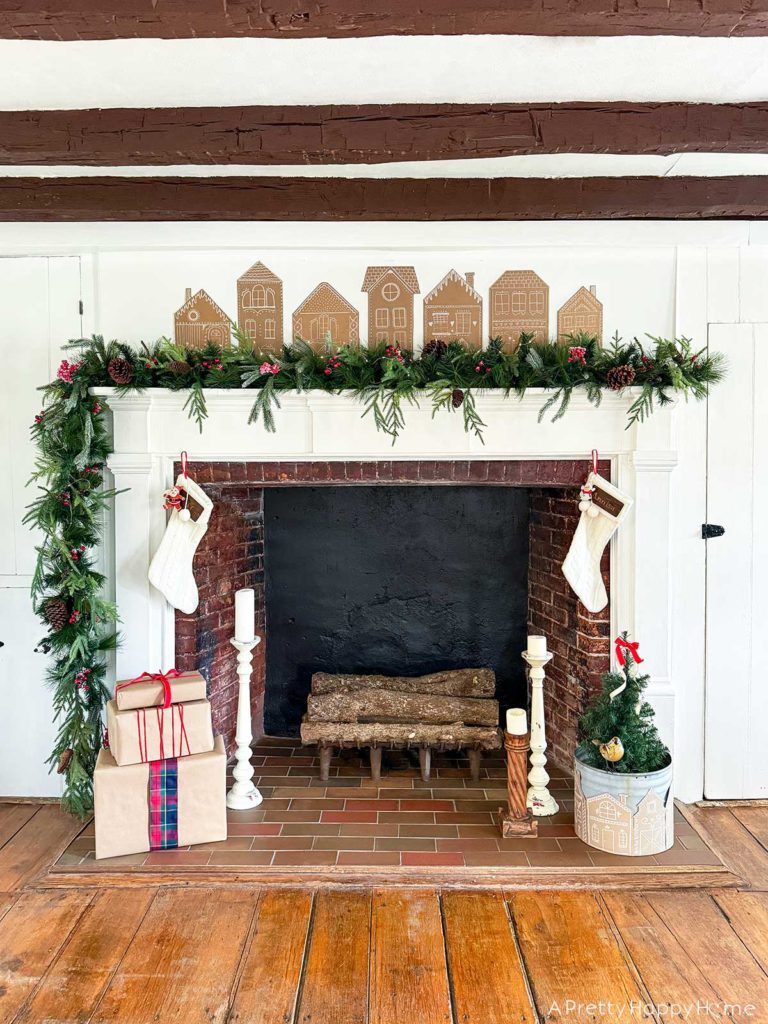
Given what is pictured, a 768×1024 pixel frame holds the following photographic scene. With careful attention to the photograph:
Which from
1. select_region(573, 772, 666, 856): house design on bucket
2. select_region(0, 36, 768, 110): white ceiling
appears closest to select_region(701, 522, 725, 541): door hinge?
select_region(573, 772, 666, 856): house design on bucket

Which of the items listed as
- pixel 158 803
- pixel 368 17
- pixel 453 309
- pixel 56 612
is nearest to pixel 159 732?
pixel 158 803

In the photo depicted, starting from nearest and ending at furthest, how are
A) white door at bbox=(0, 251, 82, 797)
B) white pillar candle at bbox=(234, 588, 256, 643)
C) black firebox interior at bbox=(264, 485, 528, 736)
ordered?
white pillar candle at bbox=(234, 588, 256, 643), white door at bbox=(0, 251, 82, 797), black firebox interior at bbox=(264, 485, 528, 736)

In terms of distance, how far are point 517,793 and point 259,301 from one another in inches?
88.6

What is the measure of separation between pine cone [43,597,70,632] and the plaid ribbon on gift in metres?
0.71

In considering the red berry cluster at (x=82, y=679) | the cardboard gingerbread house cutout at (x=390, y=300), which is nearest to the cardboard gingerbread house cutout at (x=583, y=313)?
the cardboard gingerbread house cutout at (x=390, y=300)

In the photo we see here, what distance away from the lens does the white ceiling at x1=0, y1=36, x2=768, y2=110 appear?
1.81m

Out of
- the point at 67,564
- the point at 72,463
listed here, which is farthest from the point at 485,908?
the point at 72,463

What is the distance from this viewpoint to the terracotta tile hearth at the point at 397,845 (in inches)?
98.3

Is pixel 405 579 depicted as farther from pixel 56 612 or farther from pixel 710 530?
pixel 56 612

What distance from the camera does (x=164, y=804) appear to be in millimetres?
2629

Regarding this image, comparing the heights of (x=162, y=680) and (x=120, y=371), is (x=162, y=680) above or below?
below

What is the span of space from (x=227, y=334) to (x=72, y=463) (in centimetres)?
83

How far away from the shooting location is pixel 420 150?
215 centimetres

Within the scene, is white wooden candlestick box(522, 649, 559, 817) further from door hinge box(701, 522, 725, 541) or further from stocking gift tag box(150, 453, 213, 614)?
stocking gift tag box(150, 453, 213, 614)
